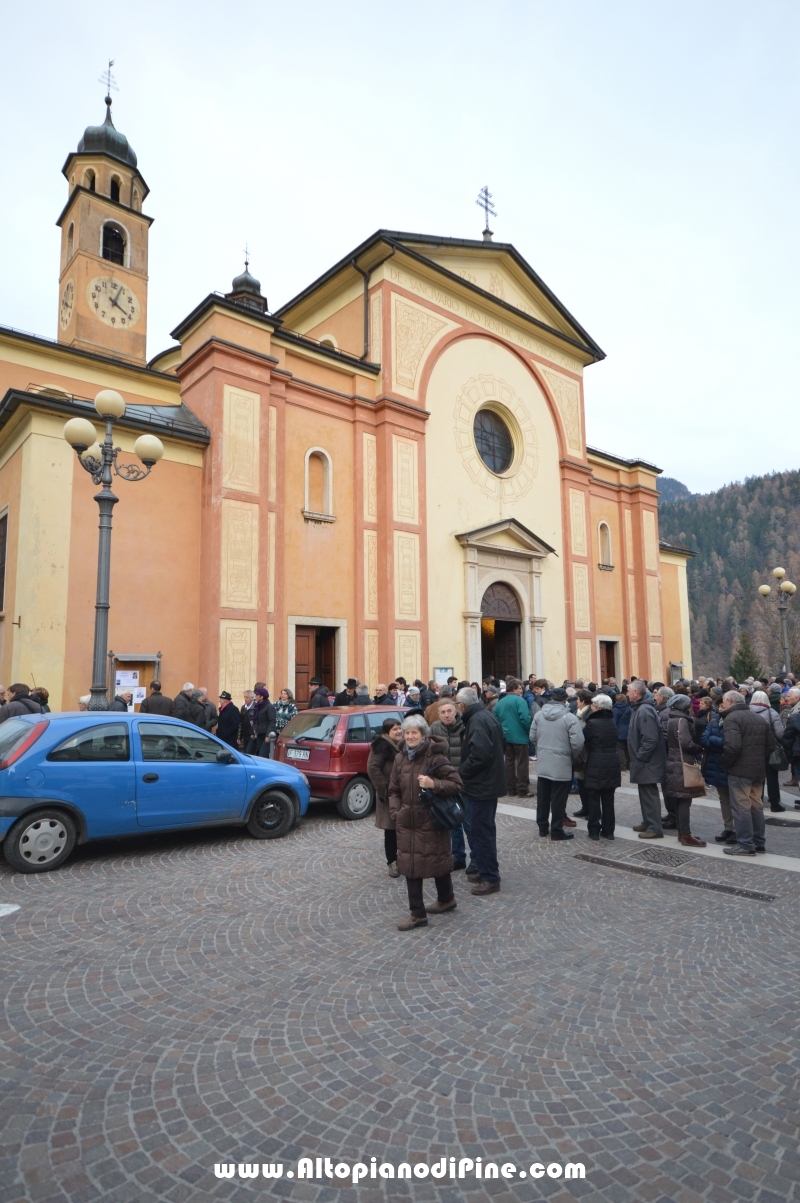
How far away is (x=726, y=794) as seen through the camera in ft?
25.2

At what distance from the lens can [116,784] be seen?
22.2 feet

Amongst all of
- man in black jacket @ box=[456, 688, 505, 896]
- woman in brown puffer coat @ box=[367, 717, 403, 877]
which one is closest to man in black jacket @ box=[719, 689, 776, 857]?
man in black jacket @ box=[456, 688, 505, 896]

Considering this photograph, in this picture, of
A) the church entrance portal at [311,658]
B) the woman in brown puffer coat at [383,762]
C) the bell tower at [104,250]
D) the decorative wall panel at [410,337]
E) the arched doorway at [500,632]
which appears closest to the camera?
the woman in brown puffer coat at [383,762]

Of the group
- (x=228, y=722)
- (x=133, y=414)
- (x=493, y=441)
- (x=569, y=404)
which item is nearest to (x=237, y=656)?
(x=228, y=722)

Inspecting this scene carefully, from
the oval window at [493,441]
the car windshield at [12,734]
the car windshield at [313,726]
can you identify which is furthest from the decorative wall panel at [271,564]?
the car windshield at [12,734]

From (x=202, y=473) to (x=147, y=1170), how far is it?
13803 millimetres

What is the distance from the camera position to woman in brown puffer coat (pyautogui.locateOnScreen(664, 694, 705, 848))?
24.2 ft

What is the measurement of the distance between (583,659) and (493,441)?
768 cm

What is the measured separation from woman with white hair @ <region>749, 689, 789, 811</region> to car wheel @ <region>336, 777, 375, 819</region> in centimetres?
490

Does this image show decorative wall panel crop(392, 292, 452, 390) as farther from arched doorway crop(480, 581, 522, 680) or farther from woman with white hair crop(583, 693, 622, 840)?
woman with white hair crop(583, 693, 622, 840)

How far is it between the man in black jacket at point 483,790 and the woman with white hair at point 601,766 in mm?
2234

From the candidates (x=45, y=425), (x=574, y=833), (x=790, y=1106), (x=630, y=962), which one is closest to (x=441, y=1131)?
(x=790, y=1106)

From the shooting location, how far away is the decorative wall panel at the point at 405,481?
17703 millimetres

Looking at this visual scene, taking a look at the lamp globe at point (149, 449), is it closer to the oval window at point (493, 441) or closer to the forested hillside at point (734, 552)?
the oval window at point (493, 441)
